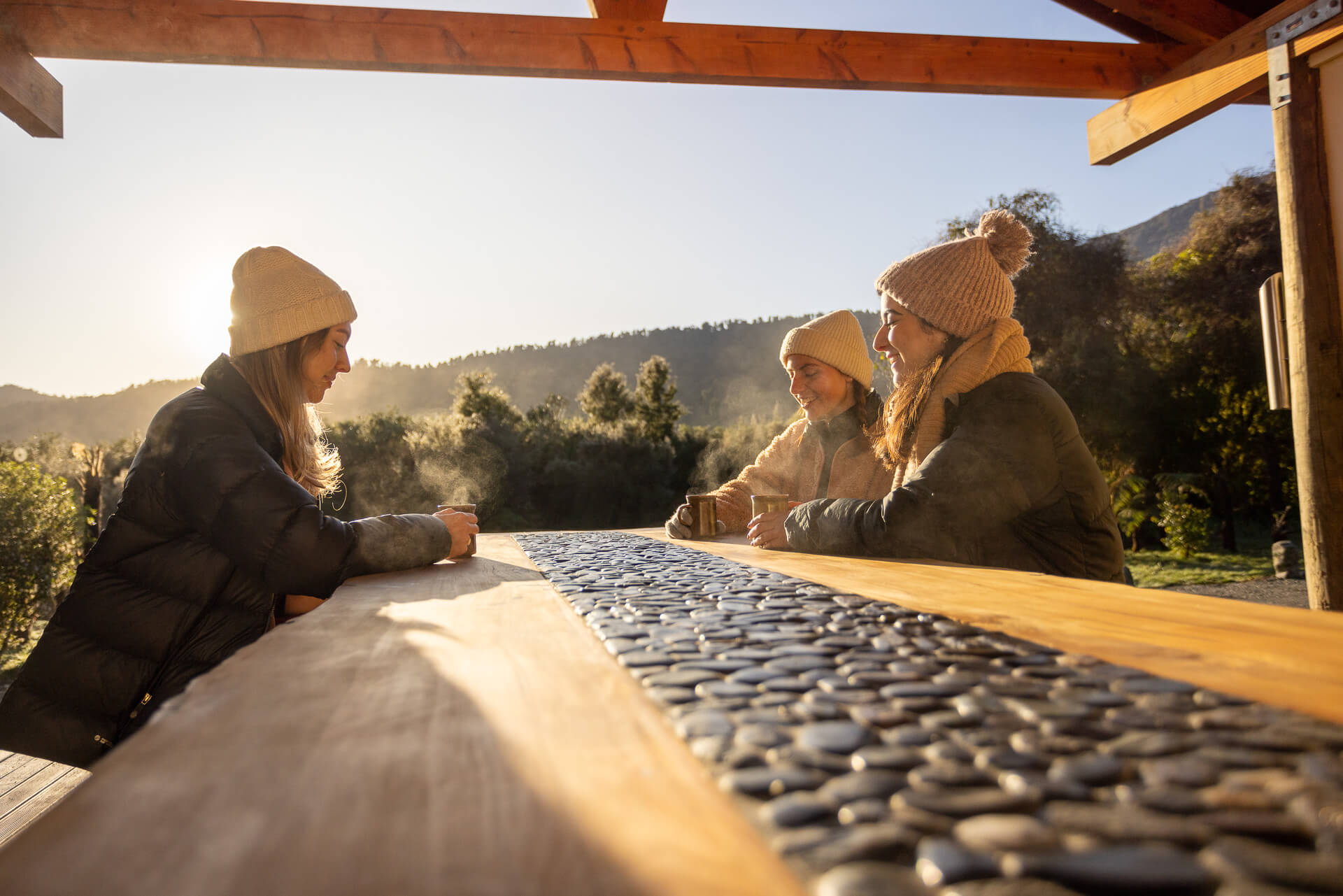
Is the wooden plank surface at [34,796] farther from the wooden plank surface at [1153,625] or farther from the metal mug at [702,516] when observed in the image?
the wooden plank surface at [1153,625]

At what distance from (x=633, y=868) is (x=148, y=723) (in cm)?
43

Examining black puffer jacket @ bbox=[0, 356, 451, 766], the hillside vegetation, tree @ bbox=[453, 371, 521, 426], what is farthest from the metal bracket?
tree @ bbox=[453, 371, 521, 426]

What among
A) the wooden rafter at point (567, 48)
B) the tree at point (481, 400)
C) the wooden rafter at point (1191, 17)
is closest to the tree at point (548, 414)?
the tree at point (481, 400)

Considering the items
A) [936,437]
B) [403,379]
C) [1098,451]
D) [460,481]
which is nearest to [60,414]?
[403,379]

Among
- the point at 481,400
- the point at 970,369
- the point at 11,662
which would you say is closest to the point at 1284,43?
the point at 970,369

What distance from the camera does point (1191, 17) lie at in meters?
3.60

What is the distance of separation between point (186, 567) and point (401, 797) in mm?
1490

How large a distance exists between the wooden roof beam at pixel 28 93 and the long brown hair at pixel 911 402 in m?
3.47

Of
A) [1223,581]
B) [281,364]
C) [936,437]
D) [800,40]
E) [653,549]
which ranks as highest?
[800,40]

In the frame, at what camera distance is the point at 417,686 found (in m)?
0.71

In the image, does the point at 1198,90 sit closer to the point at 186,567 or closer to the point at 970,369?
the point at 970,369

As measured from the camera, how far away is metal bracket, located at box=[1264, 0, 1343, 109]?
3029 mm

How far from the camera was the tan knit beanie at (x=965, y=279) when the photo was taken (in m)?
2.27

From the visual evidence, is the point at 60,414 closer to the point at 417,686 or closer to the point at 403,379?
the point at 403,379
